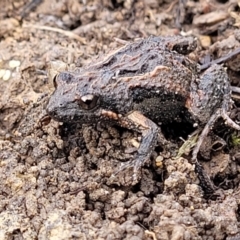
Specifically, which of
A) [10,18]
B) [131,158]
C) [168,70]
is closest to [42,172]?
[131,158]

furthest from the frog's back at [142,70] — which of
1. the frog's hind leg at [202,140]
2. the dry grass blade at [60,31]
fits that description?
the dry grass blade at [60,31]

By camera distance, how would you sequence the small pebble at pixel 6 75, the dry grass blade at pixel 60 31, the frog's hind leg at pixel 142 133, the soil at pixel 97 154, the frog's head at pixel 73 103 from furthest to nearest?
the dry grass blade at pixel 60 31 → the small pebble at pixel 6 75 → the frog's head at pixel 73 103 → the frog's hind leg at pixel 142 133 → the soil at pixel 97 154

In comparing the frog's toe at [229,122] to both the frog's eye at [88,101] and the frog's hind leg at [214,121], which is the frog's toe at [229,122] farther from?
the frog's eye at [88,101]

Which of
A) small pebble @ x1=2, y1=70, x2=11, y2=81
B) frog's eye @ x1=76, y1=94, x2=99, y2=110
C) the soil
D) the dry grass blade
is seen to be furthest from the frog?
the dry grass blade

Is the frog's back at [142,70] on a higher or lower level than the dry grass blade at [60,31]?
higher

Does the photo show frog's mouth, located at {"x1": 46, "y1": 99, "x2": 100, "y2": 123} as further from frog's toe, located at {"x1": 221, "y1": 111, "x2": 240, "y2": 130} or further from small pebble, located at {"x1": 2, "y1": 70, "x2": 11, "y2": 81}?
frog's toe, located at {"x1": 221, "y1": 111, "x2": 240, "y2": 130}

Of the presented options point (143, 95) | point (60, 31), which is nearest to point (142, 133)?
point (143, 95)
